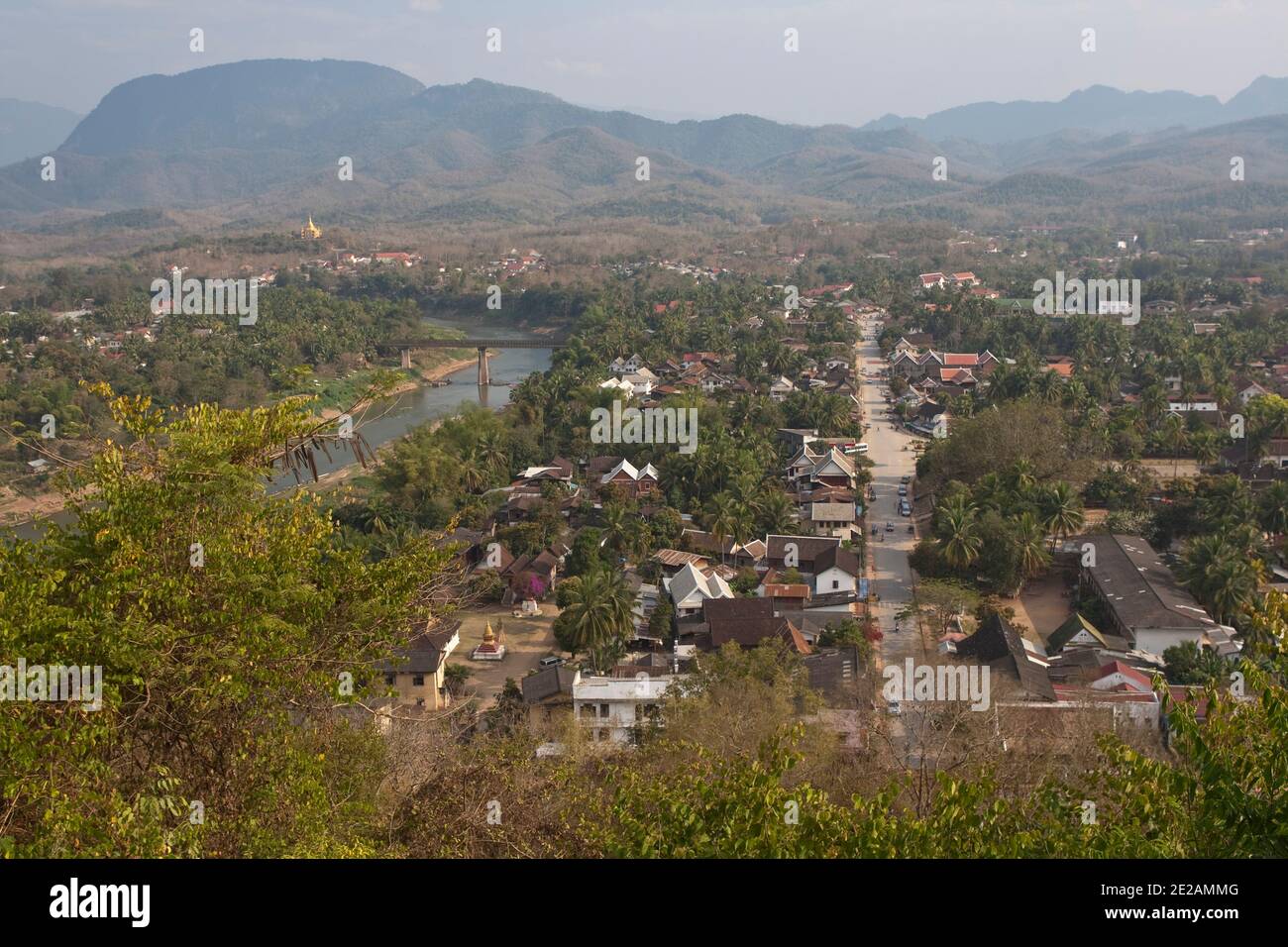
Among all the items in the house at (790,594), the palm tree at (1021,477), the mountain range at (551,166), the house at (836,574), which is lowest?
the house at (790,594)

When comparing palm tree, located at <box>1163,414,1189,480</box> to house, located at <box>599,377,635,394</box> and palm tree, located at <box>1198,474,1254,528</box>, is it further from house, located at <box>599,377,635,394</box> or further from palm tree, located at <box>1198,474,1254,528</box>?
house, located at <box>599,377,635,394</box>

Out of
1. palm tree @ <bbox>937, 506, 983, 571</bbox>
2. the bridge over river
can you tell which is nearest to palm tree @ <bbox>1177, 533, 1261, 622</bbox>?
palm tree @ <bbox>937, 506, 983, 571</bbox>

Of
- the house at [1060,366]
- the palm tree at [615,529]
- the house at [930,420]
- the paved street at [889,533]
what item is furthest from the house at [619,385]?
the house at [1060,366]

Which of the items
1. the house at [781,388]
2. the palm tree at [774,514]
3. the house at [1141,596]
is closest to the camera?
the house at [1141,596]

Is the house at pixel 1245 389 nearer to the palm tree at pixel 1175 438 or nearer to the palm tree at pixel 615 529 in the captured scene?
the palm tree at pixel 1175 438

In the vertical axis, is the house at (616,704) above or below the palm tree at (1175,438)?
below

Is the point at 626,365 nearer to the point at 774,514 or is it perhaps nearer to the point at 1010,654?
the point at 774,514

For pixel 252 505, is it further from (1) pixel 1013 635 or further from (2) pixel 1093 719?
(1) pixel 1013 635

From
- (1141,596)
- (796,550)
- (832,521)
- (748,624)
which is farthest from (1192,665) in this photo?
(832,521)
